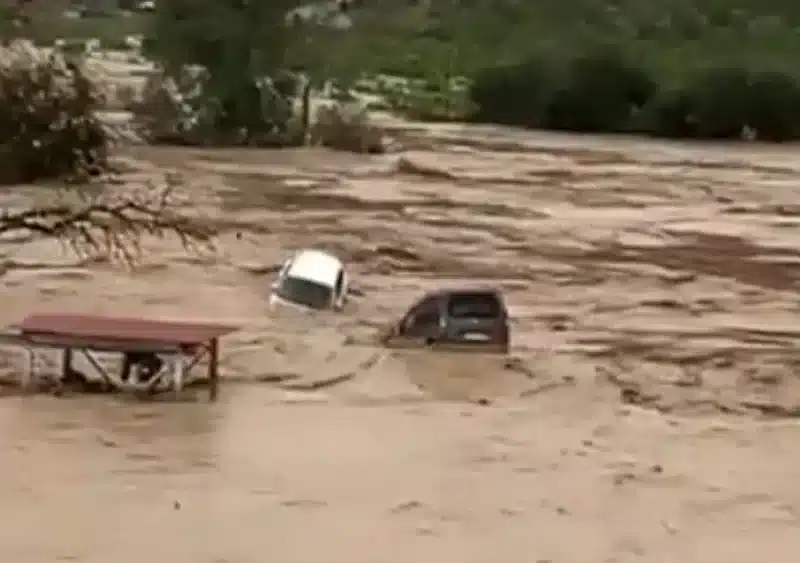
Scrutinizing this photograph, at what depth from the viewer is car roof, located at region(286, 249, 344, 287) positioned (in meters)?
25.1

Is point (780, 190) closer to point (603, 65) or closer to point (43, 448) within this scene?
point (603, 65)

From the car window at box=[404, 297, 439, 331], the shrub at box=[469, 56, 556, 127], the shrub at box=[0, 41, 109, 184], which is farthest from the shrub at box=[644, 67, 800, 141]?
the car window at box=[404, 297, 439, 331]

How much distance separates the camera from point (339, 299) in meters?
24.9

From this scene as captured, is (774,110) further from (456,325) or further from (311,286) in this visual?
(456,325)

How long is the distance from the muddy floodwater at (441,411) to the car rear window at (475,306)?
0.52m

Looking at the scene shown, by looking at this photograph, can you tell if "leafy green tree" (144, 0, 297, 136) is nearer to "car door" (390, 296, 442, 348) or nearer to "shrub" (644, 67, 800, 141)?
"shrub" (644, 67, 800, 141)

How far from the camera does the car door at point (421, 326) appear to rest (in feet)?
73.8

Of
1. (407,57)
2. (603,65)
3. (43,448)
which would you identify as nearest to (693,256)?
Answer: (43,448)

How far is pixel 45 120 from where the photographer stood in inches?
1475

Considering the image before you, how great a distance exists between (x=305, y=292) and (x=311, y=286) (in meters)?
0.17

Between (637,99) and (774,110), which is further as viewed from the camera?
(637,99)

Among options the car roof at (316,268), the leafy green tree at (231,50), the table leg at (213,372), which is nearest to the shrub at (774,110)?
the leafy green tree at (231,50)

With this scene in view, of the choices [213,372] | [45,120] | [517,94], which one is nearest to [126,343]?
[213,372]

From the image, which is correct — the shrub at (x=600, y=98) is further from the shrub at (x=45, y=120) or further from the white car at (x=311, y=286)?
the white car at (x=311, y=286)
